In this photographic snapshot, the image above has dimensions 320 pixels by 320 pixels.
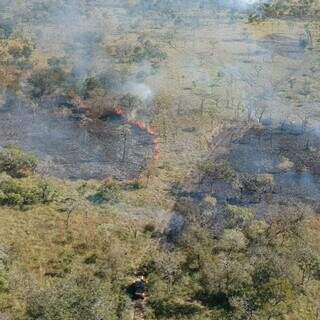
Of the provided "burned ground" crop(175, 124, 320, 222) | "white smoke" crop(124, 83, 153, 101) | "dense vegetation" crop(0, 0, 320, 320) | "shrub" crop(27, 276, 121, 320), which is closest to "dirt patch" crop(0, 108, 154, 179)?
"dense vegetation" crop(0, 0, 320, 320)

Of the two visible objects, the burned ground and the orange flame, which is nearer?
the burned ground

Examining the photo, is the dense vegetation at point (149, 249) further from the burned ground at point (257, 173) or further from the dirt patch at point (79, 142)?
the dirt patch at point (79, 142)

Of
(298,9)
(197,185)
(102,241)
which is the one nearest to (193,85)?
(197,185)

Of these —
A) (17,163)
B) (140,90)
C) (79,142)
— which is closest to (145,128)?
(79,142)

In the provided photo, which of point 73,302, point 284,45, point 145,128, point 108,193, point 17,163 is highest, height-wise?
point 73,302

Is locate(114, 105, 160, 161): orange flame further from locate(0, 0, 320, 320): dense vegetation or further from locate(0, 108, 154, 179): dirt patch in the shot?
locate(0, 0, 320, 320): dense vegetation

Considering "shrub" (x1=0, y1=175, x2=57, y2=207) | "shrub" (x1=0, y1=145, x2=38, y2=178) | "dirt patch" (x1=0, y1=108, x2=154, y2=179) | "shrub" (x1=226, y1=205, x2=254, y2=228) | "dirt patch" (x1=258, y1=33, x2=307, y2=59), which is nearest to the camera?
"shrub" (x1=226, y1=205, x2=254, y2=228)

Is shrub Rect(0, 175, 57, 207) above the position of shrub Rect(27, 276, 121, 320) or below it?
below

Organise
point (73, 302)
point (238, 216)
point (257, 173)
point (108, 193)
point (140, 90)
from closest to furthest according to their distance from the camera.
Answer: point (73, 302)
point (238, 216)
point (108, 193)
point (257, 173)
point (140, 90)

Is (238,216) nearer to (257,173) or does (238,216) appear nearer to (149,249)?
(149,249)

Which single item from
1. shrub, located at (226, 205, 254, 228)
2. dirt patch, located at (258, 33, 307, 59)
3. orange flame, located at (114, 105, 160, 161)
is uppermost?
dirt patch, located at (258, 33, 307, 59)
